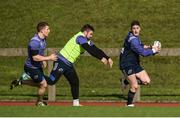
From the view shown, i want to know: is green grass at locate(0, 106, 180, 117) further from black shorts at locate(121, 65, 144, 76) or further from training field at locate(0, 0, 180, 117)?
training field at locate(0, 0, 180, 117)

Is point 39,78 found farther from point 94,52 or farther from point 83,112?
point 83,112

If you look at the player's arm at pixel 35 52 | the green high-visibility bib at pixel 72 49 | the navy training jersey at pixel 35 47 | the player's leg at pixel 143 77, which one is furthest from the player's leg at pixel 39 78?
the player's leg at pixel 143 77

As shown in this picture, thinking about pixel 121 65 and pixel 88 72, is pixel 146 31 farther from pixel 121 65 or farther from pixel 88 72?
pixel 121 65

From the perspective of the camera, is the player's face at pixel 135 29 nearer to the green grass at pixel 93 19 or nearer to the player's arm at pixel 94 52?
the player's arm at pixel 94 52

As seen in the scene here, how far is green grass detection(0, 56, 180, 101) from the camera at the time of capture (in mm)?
17422

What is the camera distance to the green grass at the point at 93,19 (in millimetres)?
26719

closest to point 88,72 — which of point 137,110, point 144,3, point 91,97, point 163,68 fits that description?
point 163,68

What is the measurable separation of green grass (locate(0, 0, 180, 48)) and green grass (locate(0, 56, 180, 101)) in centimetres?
182

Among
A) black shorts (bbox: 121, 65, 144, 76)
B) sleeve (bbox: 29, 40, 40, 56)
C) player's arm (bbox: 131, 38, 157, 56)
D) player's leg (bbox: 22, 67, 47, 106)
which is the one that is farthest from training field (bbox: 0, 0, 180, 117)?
sleeve (bbox: 29, 40, 40, 56)

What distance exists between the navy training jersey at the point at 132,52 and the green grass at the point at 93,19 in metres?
12.0

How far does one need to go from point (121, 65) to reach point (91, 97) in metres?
3.63

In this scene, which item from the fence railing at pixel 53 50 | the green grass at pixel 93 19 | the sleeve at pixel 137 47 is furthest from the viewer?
the green grass at pixel 93 19

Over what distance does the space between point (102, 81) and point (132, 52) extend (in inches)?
329

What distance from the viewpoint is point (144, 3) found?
30578 millimetres
